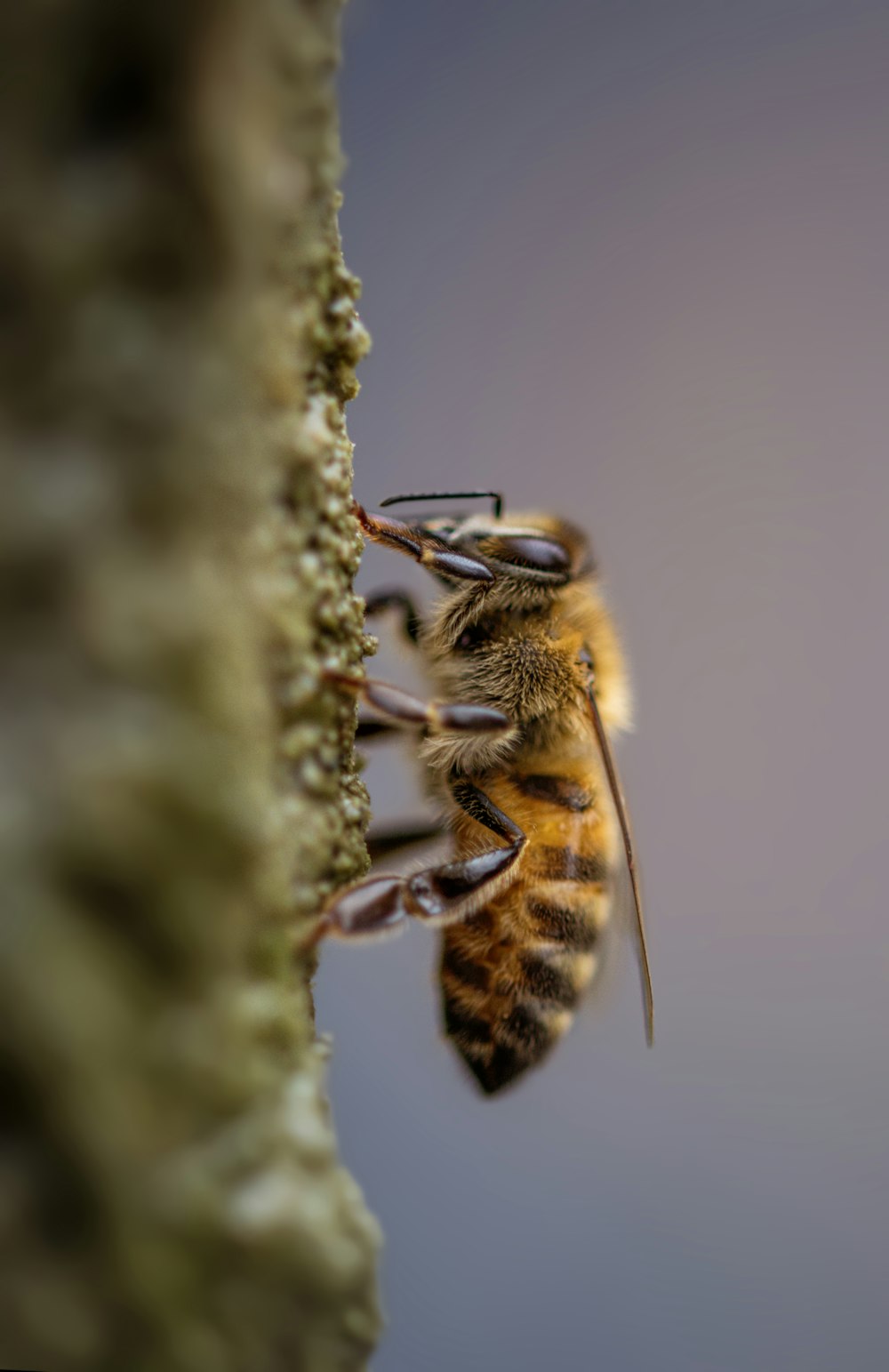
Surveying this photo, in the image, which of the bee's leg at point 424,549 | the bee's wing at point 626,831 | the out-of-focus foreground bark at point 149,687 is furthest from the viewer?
the bee's wing at point 626,831

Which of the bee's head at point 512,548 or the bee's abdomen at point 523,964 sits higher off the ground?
the bee's head at point 512,548

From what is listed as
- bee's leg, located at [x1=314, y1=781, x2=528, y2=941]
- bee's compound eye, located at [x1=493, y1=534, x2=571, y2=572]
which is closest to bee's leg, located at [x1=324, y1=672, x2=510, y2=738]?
bee's leg, located at [x1=314, y1=781, x2=528, y2=941]

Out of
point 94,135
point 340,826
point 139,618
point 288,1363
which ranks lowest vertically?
point 288,1363

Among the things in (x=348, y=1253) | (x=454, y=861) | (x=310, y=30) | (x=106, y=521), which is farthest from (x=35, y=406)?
(x=454, y=861)

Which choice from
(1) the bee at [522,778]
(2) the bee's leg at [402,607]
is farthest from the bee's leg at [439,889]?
(2) the bee's leg at [402,607]

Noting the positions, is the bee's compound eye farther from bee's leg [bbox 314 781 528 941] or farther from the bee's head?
bee's leg [bbox 314 781 528 941]

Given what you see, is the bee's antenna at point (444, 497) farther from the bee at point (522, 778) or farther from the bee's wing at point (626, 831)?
the bee's wing at point (626, 831)

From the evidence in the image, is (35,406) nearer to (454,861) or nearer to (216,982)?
(216,982)

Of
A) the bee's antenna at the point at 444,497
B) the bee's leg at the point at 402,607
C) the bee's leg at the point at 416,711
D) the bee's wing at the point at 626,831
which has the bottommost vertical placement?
the bee's wing at the point at 626,831
